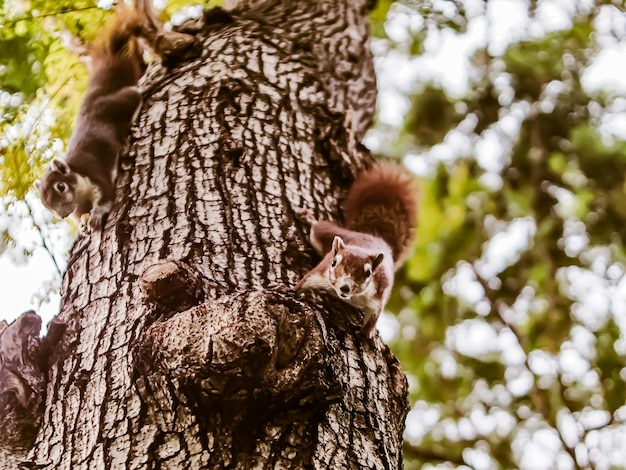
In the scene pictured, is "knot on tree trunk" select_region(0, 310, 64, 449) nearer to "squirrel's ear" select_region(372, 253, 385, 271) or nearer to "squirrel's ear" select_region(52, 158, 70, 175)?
"squirrel's ear" select_region(52, 158, 70, 175)

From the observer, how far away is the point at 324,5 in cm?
314

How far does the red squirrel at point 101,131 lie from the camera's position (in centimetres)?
209

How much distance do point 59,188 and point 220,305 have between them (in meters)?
1.02

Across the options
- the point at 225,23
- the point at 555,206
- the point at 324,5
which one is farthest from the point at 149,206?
the point at 555,206

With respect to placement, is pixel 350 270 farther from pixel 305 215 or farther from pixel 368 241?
pixel 368 241

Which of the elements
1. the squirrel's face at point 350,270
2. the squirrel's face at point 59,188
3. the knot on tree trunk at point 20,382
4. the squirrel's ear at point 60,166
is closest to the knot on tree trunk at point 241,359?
the knot on tree trunk at point 20,382

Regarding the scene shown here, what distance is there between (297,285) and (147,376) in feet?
1.51

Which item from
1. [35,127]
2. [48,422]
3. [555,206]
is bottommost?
[555,206]

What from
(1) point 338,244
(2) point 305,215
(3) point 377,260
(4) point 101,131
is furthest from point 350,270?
(4) point 101,131

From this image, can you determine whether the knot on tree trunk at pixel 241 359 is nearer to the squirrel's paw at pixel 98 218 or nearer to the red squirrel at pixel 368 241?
the red squirrel at pixel 368 241

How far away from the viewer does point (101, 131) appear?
7.37 feet

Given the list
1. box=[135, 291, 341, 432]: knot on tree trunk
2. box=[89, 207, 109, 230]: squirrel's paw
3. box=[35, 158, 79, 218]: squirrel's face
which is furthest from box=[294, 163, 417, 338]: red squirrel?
box=[35, 158, 79, 218]: squirrel's face

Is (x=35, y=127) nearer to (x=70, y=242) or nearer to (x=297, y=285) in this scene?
(x=70, y=242)

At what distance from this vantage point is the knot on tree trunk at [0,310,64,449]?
4.86 feet
